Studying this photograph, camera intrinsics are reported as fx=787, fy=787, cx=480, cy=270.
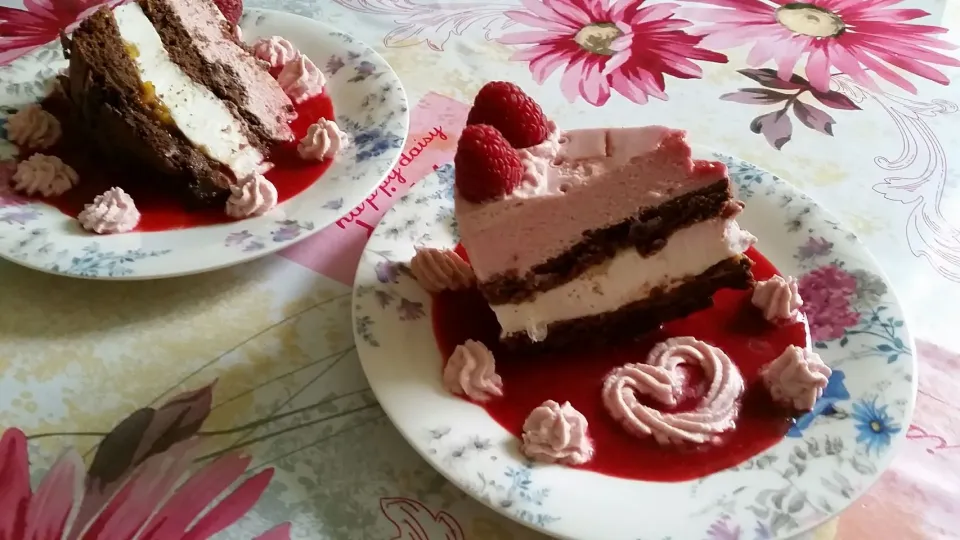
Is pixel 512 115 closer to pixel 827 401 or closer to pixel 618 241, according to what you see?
pixel 618 241

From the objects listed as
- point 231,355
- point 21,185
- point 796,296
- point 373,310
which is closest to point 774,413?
point 796,296

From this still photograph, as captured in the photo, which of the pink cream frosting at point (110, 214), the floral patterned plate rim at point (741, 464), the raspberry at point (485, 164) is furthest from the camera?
the pink cream frosting at point (110, 214)

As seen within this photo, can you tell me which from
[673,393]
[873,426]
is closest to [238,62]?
[673,393]

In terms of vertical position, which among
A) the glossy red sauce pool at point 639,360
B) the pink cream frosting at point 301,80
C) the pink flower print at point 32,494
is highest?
the pink cream frosting at point 301,80

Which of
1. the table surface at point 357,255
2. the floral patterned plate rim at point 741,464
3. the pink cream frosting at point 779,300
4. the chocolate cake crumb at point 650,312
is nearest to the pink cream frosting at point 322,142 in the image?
the table surface at point 357,255

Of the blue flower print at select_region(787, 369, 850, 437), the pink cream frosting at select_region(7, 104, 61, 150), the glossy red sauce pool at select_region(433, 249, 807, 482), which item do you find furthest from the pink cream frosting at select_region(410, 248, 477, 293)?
the pink cream frosting at select_region(7, 104, 61, 150)

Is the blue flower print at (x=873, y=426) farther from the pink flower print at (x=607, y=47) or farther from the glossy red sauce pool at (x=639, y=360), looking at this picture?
the pink flower print at (x=607, y=47)
